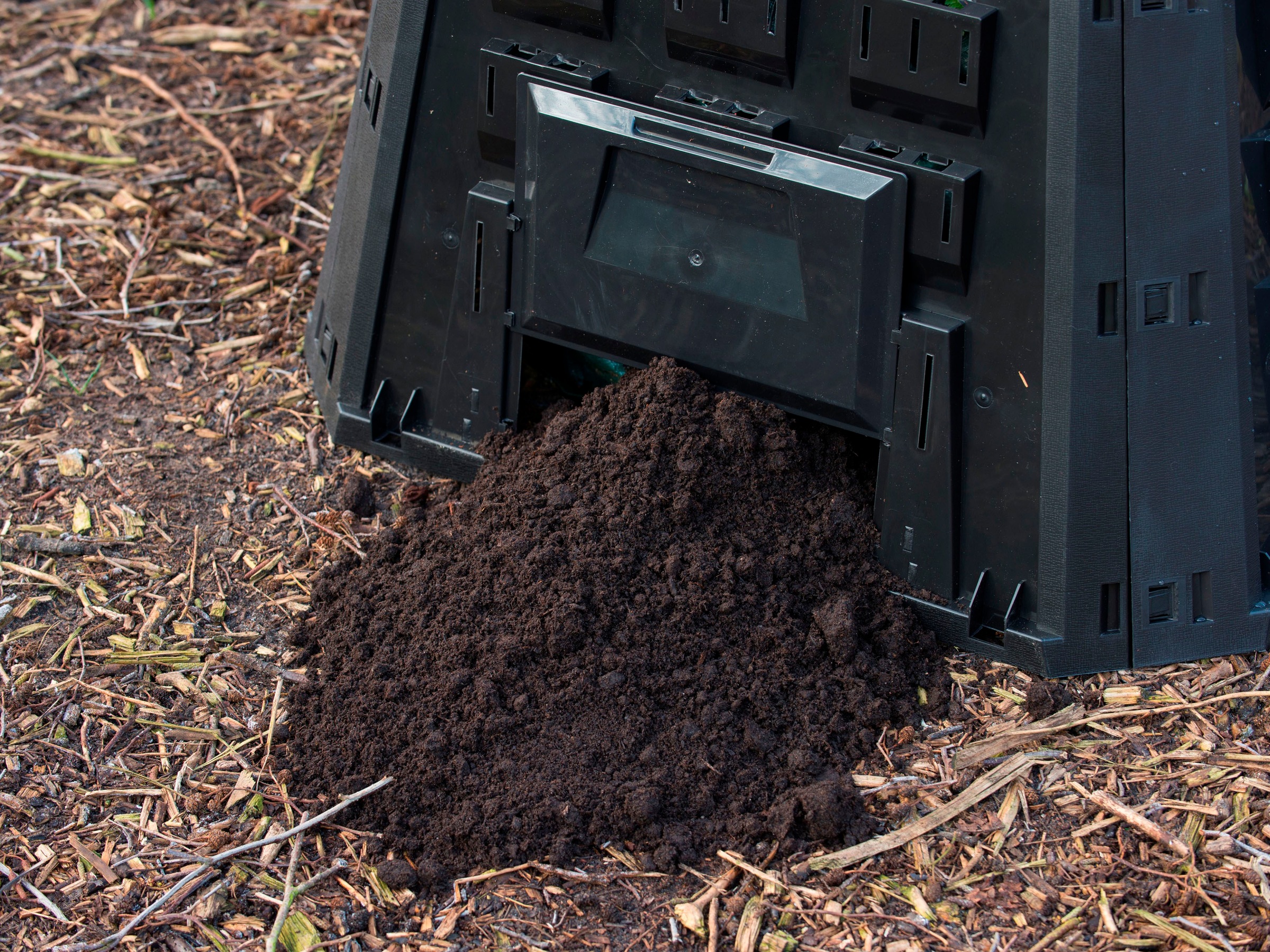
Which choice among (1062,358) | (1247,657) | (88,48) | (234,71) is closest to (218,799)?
(1062,358)

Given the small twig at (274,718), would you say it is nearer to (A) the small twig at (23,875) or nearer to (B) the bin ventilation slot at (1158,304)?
(A) the small twig at (23,875)

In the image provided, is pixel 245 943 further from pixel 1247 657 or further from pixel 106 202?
pixel 106 202

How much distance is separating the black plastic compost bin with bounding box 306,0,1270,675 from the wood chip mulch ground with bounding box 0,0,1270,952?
0.30m

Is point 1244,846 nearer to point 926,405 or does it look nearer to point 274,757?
point 926,405

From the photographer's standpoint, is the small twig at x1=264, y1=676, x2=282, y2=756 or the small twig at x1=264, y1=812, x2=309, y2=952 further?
the small twig at x1=264, y1=676, x2=282, y2=756

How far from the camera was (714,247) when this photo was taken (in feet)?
9.86

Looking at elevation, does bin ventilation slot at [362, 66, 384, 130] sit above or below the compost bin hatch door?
above

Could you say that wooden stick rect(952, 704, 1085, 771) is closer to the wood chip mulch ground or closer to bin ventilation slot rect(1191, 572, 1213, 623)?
the wood chip mulch ground

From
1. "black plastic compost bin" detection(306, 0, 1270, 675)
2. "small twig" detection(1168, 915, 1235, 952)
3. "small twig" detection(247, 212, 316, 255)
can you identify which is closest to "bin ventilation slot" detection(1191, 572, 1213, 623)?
"black plastic compost bin" detection(306, 0, 1270, 675)

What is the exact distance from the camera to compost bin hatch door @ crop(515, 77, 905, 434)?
2.85 metres

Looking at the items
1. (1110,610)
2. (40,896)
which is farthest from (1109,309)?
(40,896)

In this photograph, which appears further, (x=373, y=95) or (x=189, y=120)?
(x=189, y=120)

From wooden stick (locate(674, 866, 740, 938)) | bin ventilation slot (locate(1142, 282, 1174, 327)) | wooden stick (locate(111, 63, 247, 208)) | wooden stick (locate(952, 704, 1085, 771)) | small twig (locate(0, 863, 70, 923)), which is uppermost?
wooden stick (locate(111, 63, 247, 208))

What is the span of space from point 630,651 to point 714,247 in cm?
94
